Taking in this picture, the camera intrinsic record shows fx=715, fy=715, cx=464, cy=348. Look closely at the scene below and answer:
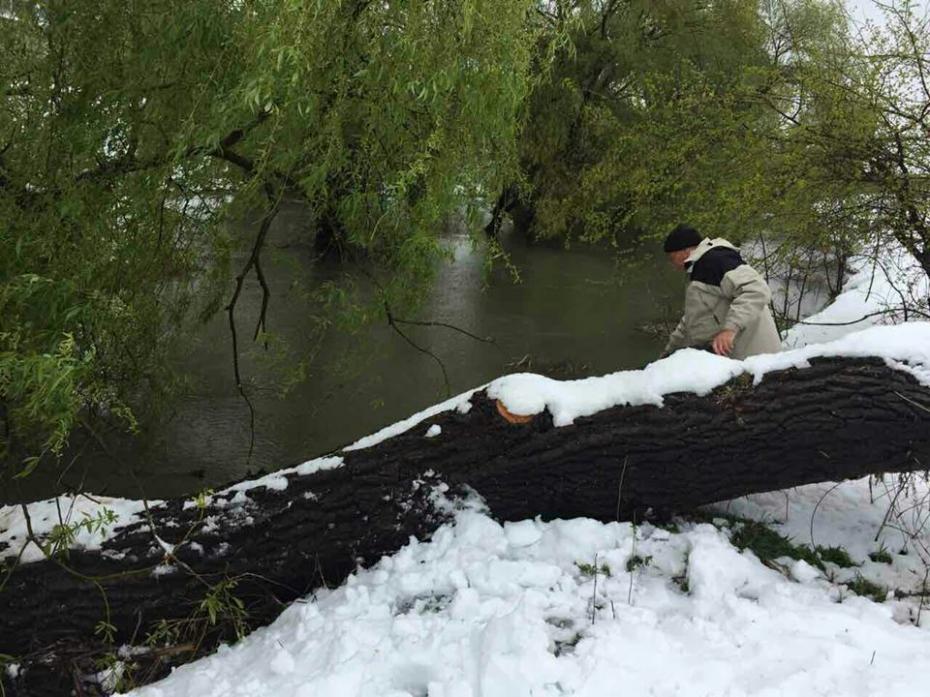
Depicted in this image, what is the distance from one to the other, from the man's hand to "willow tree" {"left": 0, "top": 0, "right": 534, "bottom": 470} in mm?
1583

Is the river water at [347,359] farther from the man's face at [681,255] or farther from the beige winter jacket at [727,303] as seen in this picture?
the beige winter jacket at [727,303]

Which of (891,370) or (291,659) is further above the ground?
(891,370)

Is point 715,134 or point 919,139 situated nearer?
point 919,139

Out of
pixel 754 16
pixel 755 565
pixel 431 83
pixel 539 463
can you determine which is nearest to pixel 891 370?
pixel 755 565

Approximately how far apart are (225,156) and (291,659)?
2724 mm

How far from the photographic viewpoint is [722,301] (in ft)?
12.3

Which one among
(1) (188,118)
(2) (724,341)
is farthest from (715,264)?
(1) (188,118)

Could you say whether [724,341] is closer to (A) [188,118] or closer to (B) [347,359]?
(A) [188,118]

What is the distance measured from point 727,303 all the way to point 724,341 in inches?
11.2

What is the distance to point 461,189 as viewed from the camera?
14.4 feet

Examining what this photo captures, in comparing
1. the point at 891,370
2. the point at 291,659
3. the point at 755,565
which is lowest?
the point at 291,659

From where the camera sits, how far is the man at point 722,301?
3.55 m

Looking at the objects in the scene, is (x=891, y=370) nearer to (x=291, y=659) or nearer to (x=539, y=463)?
(x=539, y=463)

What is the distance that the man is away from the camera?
140 inches
